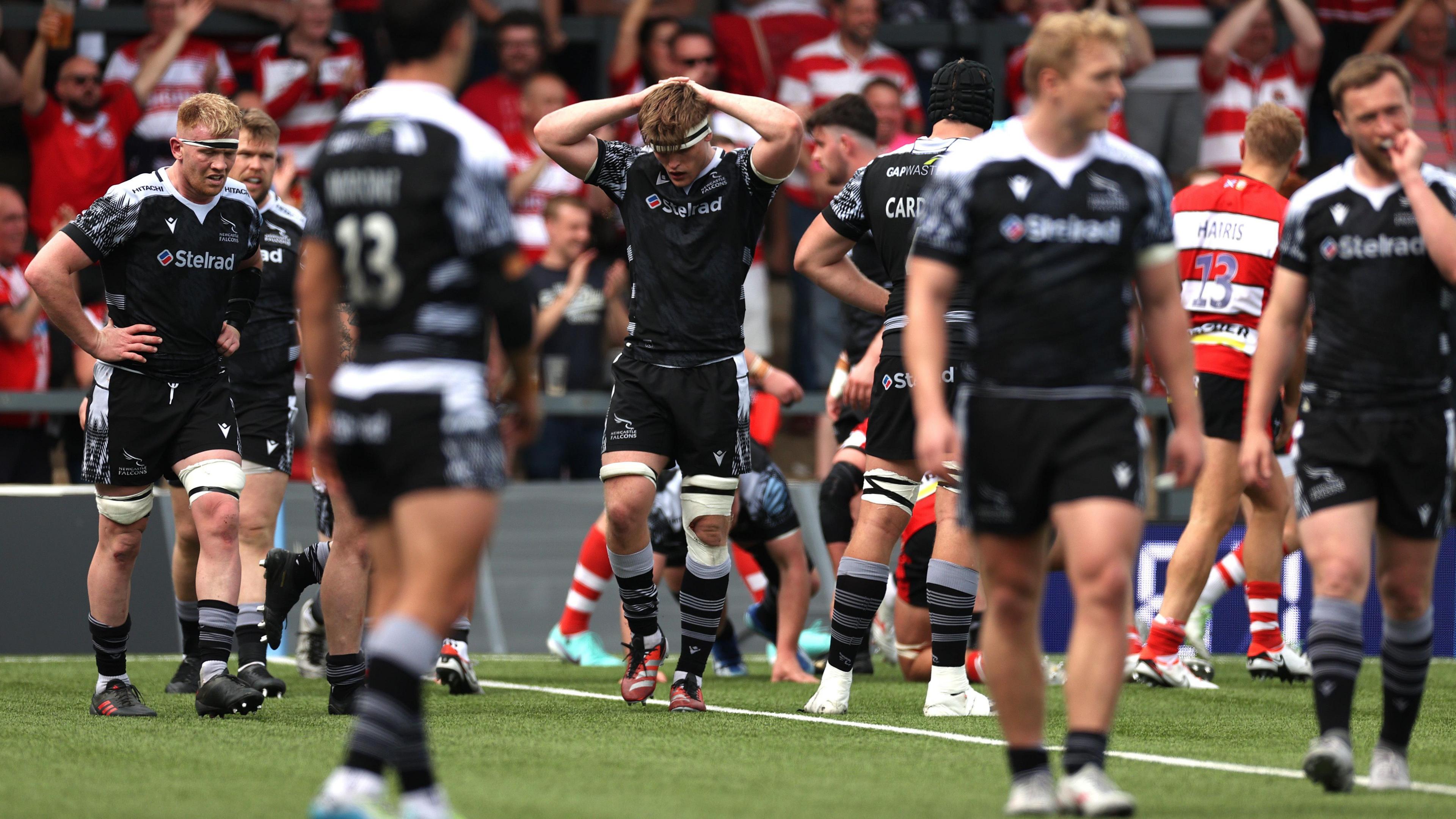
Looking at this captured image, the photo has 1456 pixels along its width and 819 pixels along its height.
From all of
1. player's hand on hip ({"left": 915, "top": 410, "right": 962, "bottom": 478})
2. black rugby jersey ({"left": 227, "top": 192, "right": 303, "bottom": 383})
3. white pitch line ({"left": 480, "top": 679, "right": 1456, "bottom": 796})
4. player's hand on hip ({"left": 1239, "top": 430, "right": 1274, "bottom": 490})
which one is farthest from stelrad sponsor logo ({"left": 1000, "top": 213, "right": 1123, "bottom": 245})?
black rugby jersey ({"left": 227, "top": 192, "right": 303, "bottom": 383})

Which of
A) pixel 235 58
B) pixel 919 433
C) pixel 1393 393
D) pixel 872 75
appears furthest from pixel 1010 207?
pixel 235 58

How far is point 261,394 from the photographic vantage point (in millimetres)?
8695

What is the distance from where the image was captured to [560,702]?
25.7ft

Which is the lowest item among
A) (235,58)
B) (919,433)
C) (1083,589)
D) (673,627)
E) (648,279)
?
(673,627)

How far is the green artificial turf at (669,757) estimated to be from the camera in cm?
480

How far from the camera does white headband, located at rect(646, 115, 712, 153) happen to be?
22.8ft

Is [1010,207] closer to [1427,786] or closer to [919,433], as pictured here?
[919,433]

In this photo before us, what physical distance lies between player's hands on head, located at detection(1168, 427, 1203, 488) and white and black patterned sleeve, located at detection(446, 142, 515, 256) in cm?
180

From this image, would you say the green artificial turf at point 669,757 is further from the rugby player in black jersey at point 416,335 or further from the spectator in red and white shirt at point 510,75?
the spectator in red and white shirt at point 510,75

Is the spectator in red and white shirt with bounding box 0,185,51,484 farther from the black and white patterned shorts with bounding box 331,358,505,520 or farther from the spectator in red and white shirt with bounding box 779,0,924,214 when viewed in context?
the black and white patterned shorts with bounding box 331,358,505,520

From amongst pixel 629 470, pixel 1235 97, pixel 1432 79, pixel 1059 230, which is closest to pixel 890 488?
pixel 629 470

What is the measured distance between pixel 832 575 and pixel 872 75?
12.9ft

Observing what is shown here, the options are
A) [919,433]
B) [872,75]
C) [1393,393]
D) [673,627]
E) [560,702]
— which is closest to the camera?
[919,433]

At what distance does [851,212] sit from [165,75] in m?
6.87
